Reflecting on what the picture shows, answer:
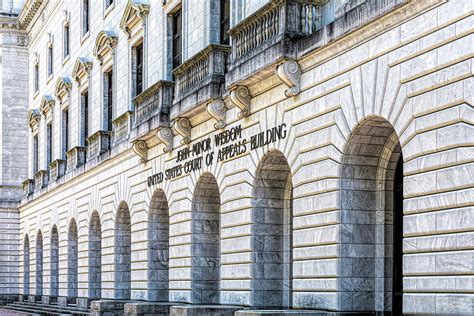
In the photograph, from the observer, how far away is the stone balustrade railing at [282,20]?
20672 mm

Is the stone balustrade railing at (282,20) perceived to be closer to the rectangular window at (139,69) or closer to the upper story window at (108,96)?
the rectangular window at (139,69)

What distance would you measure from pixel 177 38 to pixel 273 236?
948cm

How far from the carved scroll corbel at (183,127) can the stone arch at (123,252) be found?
27.5 feet

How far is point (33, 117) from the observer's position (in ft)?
179

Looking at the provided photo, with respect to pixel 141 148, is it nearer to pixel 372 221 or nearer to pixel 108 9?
pixel 108 9

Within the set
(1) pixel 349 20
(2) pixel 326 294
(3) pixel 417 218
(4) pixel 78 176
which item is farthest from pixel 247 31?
(4) pixel 78 176

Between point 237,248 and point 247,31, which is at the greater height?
point 247,31

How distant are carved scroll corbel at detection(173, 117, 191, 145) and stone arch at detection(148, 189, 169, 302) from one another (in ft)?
13.0

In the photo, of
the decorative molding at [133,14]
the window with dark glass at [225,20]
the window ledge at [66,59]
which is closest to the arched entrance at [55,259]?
the window ledge at [66,59]

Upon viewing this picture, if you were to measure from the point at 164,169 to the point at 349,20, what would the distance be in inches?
525

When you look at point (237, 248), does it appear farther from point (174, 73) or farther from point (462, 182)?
point (462, 182)

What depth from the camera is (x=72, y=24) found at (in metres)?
45.4

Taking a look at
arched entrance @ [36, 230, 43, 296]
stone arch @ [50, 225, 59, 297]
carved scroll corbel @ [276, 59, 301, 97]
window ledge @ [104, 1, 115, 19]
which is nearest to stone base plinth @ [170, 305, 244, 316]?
carved scroll corbel @ [276, 59, 301, 97]

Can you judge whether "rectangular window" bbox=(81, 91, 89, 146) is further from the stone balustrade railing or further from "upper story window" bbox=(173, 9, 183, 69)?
the stone balustrade railing
